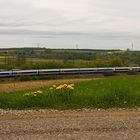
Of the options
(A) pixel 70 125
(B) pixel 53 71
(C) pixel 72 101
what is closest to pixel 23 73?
(B) pixel 53 71

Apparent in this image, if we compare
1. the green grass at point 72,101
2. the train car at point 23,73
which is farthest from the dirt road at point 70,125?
the train car at point 23,73

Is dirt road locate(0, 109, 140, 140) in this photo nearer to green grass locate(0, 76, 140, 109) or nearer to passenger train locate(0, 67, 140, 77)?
green grass locate(0, 76, 140, 109)

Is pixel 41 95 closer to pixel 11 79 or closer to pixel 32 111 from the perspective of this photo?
pixel 32 111

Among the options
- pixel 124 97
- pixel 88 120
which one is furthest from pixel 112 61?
pixel 88 120

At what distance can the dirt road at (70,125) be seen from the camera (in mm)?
10555

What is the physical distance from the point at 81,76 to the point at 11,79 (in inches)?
349

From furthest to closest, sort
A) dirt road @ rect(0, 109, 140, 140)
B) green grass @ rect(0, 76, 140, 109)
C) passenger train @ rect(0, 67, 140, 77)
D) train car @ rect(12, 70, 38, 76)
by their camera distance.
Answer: train car @ rect(12, 70, 38, 76)
passenger train @ rect(0, 67, 140, 77)
green grass @ rect(0, 76, 140, 109)
dirt road @ rect(0, 109, 140, 140)

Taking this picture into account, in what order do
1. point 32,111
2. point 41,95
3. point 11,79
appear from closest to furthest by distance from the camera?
point 32,111, point 41,95, point 11,79

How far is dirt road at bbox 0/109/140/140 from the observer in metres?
10.6

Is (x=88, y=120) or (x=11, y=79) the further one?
(x=11, y=79)

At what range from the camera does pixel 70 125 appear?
11938mm

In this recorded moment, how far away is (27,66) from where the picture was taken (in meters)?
58.1

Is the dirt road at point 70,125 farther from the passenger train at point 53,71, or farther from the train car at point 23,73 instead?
the train car at point 23,73

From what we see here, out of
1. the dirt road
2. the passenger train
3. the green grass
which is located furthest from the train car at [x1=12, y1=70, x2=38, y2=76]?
the dirt road
